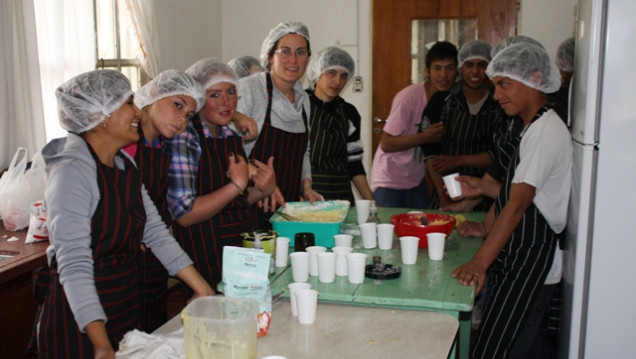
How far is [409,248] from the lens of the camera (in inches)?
102

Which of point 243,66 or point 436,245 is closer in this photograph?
point 436,245

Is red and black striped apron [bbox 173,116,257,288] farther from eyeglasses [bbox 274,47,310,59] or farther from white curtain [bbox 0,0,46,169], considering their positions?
white curtain [bbox 0,0,46,169]

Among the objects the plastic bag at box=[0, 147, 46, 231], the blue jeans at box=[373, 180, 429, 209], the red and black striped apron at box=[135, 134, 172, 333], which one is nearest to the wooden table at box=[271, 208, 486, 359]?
the red and black striped apron at box=[135, 134, 172, 333]

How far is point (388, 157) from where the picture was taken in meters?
4.68

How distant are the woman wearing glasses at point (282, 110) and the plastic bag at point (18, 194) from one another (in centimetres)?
120

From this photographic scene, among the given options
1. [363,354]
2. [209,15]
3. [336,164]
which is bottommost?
[363,354]

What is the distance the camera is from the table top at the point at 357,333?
1.84 m

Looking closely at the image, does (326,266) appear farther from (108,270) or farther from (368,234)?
(108,270)

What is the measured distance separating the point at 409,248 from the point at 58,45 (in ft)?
9.56

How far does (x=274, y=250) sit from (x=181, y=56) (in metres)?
3.50

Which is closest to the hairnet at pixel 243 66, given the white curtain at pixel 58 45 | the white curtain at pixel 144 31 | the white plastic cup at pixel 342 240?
the white curtain at pixel 144 31

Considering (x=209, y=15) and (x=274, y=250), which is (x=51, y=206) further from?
(x=209, y=15)

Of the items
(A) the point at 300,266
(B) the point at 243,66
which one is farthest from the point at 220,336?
(B) the point at 243,66

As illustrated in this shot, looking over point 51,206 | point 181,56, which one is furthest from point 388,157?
point 51,206
